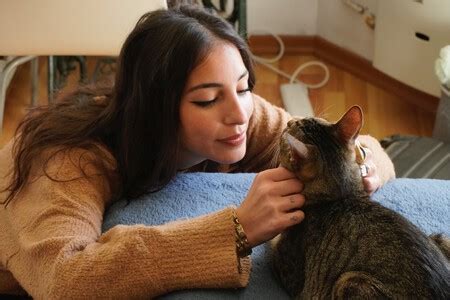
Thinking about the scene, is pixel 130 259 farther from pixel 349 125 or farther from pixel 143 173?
pixel 349 125

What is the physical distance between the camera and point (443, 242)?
0.99 m

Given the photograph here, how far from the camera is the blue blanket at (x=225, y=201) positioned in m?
1.13

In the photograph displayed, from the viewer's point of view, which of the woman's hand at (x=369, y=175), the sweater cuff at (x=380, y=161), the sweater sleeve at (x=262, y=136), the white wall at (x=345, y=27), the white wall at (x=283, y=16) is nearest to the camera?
the woman's hand at (x=369, y=175)

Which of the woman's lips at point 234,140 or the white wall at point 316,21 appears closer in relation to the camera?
the woman's lips at point 234,140

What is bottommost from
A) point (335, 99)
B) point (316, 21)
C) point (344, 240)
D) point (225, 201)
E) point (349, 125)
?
point (335, 99)

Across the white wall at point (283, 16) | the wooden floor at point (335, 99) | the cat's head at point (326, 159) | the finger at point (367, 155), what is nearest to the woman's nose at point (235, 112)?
the cat's head at point (326, 159)

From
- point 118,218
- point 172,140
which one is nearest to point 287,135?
point 172,140

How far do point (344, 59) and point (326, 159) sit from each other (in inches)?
68.8

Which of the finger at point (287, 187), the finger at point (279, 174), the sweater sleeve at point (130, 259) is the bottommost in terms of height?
the sweater sleeve at point (130, 259)

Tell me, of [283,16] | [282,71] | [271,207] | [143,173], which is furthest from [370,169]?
[283,16]

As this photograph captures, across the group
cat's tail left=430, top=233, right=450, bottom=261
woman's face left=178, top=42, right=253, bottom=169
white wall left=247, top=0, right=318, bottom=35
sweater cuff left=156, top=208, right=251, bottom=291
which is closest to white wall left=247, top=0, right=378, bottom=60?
white wall left=247, top=0, right=318, bottom=35

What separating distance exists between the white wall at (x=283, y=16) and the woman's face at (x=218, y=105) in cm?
161

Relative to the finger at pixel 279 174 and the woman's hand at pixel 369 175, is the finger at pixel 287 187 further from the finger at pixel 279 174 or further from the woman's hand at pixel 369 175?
the woman's hand at pixel 369 175

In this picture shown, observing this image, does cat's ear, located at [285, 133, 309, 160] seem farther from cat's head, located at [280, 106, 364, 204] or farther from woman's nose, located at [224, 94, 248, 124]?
woman's nose, located at [224, 94, 248, 124]
